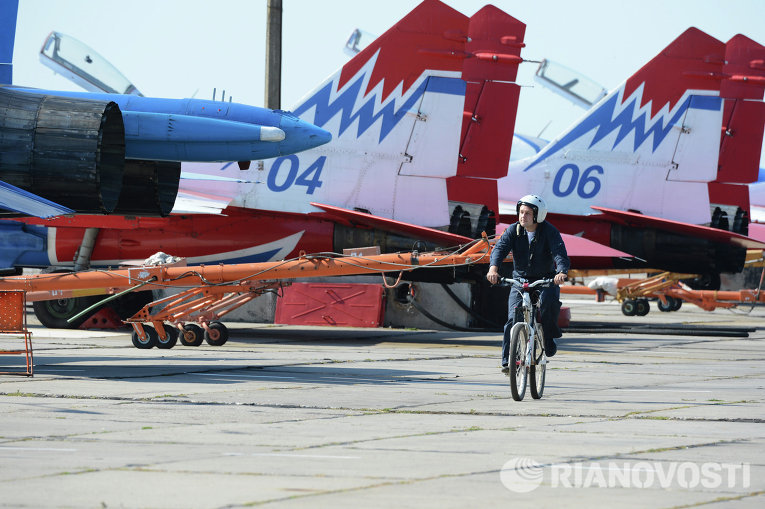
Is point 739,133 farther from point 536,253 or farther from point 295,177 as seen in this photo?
point 536,253

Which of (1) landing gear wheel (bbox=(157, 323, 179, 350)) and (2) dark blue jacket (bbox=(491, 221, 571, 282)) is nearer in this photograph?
(2) dark blue jacket (bbox=(491, 221, 571, 282))

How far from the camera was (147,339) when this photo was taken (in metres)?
16.1

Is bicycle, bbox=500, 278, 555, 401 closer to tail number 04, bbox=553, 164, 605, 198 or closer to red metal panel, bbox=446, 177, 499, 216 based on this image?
red metal panel, bbox=446, 177, 499, 216

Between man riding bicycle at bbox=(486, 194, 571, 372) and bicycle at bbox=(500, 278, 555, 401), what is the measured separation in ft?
0.34

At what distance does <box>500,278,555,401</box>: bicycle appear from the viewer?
9.52m

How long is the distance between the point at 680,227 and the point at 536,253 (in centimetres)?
1468

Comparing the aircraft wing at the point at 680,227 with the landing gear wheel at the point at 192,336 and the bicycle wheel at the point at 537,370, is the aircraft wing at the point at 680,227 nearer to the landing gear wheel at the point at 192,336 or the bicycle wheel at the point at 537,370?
the landing gear wheel at the point at 192,336

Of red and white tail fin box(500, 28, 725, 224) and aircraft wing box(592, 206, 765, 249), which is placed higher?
red and white tail fin box(500, 28, 725, 224)

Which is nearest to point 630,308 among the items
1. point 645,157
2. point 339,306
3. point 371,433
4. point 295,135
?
point 645,157

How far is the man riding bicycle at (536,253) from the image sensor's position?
10109mm

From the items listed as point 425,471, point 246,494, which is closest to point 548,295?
point 425,471

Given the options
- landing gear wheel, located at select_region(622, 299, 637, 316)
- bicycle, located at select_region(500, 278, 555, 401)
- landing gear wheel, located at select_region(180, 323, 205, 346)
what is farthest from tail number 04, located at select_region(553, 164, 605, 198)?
bicycle, located at select_region(500, 278, 555, 401)

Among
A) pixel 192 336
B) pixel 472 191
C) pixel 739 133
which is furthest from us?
pixel 739 133

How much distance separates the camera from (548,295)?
10133mm
